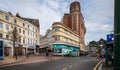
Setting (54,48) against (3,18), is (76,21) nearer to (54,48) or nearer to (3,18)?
(54,48)

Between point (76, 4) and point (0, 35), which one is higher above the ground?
point (76, 4)

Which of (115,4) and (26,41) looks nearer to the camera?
(115,4)

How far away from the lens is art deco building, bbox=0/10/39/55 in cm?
4853

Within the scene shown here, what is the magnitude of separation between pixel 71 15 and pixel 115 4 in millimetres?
101060

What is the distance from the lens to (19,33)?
2251 inches

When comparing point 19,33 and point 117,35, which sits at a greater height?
point 19,33

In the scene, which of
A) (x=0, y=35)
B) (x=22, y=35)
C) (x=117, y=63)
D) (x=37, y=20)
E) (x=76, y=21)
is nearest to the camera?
(x=117, y=63)

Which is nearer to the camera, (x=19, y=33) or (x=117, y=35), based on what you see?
(x=117, y=35)

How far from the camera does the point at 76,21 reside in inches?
3981

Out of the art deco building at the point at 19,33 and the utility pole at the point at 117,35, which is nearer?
the utility pole at the point at 117,35

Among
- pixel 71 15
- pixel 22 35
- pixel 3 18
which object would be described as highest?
pixel 71 15

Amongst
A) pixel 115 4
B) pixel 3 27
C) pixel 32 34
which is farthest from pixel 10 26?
pixel 115 4

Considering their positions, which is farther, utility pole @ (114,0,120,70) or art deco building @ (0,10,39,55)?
art deco building @ (0,10,39,55)

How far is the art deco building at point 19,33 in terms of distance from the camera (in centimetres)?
4853
